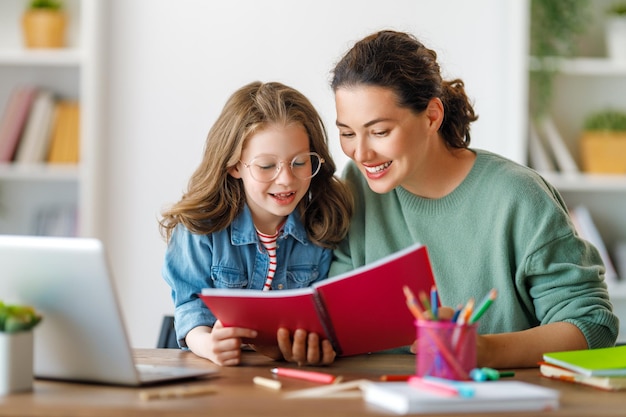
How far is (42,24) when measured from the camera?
3.45 metres

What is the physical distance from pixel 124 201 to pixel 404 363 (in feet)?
7.19

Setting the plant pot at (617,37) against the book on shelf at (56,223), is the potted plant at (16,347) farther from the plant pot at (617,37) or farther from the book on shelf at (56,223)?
the plant pot at (617,37)

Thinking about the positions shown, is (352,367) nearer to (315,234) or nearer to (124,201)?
(315,234)

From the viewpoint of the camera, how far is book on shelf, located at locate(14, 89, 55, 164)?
346 centimetres

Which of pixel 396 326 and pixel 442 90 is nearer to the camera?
pixel 396 326

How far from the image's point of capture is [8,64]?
11.8 feet

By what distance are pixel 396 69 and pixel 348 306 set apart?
604mm

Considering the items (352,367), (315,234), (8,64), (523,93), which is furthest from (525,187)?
(8,64)

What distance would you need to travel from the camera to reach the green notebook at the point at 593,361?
145 cm

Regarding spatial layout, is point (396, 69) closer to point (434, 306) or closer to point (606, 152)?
point (434, 306)

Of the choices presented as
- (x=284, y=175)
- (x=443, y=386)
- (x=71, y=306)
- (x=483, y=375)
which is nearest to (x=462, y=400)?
(x=443, y=386)

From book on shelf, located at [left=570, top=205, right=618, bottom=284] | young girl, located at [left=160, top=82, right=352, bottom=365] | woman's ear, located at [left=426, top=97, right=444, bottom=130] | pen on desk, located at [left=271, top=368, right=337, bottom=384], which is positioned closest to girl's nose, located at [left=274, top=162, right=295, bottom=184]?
young girl, located at [left=160, top=82, right=352, bottom=365]

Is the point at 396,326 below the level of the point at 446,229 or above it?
below

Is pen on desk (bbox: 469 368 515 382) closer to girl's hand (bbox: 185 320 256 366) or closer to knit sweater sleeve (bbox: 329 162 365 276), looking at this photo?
girl's hand (bbox: 185 320 256 366)
